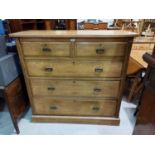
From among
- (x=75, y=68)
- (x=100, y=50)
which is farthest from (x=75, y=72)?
(x=100, y=50)

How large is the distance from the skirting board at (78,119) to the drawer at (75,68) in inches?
24.1

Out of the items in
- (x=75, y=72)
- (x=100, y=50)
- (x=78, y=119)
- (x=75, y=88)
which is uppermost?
(x=100, y=50)

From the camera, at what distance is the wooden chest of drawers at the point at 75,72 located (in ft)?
4.27

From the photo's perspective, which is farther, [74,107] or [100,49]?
[74,107]

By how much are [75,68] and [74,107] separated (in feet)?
1.78

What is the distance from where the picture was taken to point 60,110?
176 cm

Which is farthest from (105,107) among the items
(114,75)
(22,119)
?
(22,119)

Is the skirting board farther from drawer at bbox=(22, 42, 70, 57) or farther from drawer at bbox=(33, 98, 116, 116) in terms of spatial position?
drawer at bbox=(22, 42, 70, 57)

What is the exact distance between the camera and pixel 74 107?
5.64 feet

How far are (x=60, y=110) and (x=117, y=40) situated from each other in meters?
1.07

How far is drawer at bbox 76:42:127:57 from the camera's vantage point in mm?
1298

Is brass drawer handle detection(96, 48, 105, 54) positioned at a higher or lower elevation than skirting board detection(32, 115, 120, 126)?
higher

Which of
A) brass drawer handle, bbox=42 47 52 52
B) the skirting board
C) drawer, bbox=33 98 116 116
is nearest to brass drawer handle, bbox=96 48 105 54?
brass drawer handle, bbox=42 47 52 52

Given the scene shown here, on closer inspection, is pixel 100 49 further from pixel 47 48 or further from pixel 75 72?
pixel 47 48
